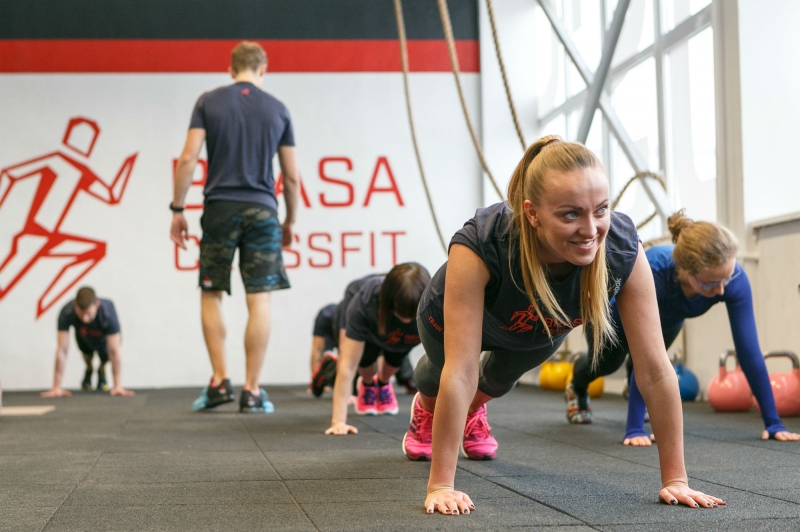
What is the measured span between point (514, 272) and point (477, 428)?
0.82 meters

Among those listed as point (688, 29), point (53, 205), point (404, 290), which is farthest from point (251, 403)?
point (53, 205)

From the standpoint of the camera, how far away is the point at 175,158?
714 centimetres

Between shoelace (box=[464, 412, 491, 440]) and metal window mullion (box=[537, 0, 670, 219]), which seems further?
metal window mullion (box=[537, 0, 670, 219])

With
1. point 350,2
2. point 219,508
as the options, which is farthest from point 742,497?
point 350,2

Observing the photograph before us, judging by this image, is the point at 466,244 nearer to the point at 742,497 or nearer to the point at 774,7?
the point at 742,497

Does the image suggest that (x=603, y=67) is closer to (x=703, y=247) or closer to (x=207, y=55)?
(x=703, y=247)

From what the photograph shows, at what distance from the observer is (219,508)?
1.65 metres

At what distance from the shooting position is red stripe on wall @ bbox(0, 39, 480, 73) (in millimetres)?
7070

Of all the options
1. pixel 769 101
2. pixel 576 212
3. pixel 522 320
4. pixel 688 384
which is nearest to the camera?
pixel 576 212

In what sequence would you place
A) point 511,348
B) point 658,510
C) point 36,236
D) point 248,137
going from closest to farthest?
1. point 658,510
2. point 511,348
3. point 248,137
4. point 36,236

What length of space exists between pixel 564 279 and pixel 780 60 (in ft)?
9.79

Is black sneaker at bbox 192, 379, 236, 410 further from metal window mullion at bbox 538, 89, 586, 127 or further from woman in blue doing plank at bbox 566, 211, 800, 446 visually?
metal window mullion at bbox 538, 89, 586, 127

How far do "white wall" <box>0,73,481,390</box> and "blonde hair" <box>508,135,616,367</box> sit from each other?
18.2 feet

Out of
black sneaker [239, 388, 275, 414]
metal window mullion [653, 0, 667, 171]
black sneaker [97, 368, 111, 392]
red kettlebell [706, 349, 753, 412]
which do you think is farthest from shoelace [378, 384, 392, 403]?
black sneaker [97, 368, 111, 392]
